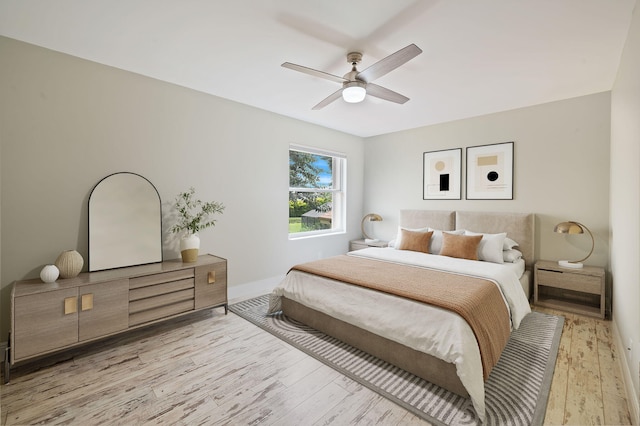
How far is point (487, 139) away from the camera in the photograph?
4148 millimetres

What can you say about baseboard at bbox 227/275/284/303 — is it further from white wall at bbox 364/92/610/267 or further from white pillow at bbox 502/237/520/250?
white pillow at bbox 502/237/520/250

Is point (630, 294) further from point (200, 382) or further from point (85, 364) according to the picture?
point (85, 364)

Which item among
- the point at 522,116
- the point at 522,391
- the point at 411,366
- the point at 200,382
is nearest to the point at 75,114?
the point at 200,382

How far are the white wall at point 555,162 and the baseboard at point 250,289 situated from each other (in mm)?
2950

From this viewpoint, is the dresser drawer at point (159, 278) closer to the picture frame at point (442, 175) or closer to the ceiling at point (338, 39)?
the ceiling at point (338, 39)

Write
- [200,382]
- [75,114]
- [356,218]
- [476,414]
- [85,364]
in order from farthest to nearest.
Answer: [356,218], [75,114], [85,364], [200,382], [476,414]

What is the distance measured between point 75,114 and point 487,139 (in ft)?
16.1

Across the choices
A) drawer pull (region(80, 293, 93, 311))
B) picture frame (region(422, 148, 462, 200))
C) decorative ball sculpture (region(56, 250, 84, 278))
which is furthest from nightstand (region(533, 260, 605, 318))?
decorative ball sculpture (region(56, 250, 84, 278))

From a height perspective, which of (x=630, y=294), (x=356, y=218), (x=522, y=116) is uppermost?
(x=522, y=116)

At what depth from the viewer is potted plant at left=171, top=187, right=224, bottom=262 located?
10.1ft

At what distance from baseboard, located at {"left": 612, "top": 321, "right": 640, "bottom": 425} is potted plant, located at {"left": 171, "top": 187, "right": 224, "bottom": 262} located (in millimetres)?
3549

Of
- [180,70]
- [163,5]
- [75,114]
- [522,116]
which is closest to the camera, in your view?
[163,5]

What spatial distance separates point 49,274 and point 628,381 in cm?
425

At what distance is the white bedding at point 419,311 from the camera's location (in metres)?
1.80
